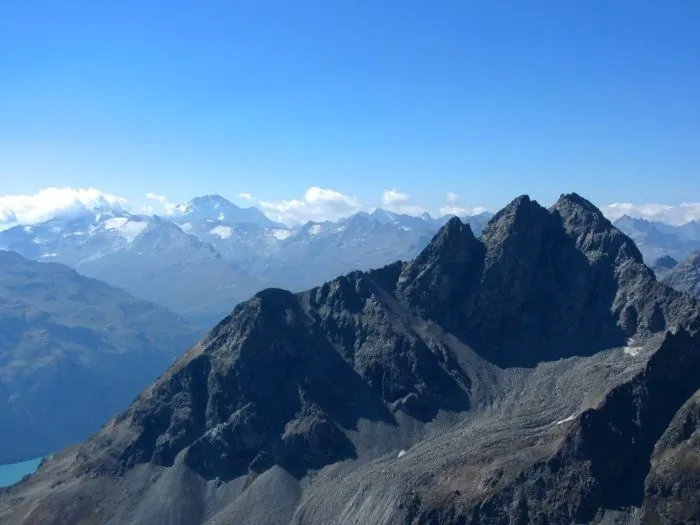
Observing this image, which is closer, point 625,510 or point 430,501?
point 625,510

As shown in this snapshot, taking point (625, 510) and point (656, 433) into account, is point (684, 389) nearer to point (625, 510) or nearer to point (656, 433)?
point (656, 433)

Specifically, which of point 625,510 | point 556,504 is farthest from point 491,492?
point 625,510

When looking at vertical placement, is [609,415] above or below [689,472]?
above

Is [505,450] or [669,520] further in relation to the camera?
[505,450]

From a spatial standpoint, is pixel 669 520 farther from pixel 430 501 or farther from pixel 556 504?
pixel 430 501

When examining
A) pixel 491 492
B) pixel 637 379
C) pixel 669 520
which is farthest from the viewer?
pixel 637 379

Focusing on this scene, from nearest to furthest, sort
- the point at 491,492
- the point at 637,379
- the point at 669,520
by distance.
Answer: the point at 669,520 < the point at 491,492 < the point at 637,379

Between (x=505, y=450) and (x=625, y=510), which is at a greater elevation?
(x=505, y=450)

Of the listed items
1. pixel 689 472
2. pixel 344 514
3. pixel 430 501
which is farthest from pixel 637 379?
pixel 344 514

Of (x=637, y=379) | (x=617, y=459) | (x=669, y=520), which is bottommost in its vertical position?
(x=669, y=520)
